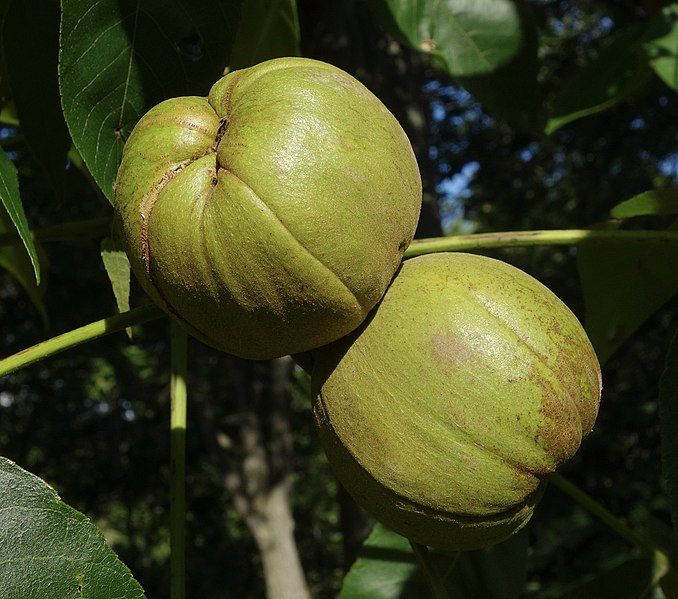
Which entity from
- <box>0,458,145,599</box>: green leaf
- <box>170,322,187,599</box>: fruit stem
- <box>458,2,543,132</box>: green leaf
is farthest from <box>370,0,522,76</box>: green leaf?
<box>0,458,145,599</box>: green leaf

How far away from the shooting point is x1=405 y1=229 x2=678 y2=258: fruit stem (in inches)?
53.1

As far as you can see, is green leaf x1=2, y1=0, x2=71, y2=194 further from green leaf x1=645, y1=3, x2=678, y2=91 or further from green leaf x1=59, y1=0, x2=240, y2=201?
green leaf x1=645, y1=3, x2=678, y2=91

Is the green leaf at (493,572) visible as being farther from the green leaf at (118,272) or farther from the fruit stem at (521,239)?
the green leaf at (118,272)

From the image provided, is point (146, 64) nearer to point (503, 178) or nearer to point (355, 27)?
point (355, 27)

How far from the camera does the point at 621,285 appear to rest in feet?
5.62

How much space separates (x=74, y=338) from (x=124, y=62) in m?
0.48

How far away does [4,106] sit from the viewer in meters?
1.96

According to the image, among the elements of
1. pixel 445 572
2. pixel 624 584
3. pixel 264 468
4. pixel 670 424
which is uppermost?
pixel 670 424

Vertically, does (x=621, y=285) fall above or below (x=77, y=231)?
below

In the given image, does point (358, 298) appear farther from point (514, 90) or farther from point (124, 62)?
point (514, 90)

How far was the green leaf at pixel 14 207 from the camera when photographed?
1193 mm

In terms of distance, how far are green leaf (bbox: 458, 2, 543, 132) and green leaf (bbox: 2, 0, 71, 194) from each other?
0.94 metres

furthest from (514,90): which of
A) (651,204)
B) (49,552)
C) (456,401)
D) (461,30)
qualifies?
(49,552)

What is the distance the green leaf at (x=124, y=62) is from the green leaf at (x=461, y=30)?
1.95 ft
